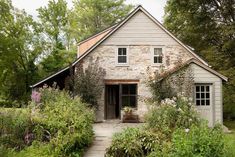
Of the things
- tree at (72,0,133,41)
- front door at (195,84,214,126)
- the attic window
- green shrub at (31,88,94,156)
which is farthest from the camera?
tree at (72,0,133,41)

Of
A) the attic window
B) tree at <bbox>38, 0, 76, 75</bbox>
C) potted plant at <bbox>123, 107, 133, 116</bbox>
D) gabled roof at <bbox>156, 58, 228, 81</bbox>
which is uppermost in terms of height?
tree at <bbox>38, 0, 76, 75</bbox>

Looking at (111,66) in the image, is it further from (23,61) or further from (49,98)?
(23,61)

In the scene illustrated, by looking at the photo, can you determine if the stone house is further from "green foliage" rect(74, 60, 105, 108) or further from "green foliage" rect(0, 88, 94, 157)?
"green foliage" rect(0, 88, 94, 157)

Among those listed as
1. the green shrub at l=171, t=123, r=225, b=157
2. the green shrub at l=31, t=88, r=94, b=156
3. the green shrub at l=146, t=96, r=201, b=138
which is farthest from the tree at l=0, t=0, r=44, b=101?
the green shrub at l=171, t=123, r=225, b=157

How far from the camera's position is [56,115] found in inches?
538

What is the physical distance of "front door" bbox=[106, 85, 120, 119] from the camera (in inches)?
916

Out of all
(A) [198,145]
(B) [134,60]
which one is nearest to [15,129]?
(A) [198,145]

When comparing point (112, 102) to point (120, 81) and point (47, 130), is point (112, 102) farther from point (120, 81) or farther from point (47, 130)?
point (47, 130)

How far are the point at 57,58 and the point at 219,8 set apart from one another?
19.6 metres

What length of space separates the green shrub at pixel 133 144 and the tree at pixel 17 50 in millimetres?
26937

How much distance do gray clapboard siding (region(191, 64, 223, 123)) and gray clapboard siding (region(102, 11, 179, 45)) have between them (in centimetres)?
286

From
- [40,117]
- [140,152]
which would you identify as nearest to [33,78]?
[40,117]

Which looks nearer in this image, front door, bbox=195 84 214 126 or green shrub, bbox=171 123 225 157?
green shrub, bbox=171 123 225 157

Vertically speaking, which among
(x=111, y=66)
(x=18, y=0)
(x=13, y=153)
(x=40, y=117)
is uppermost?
(x=18, y=0)
